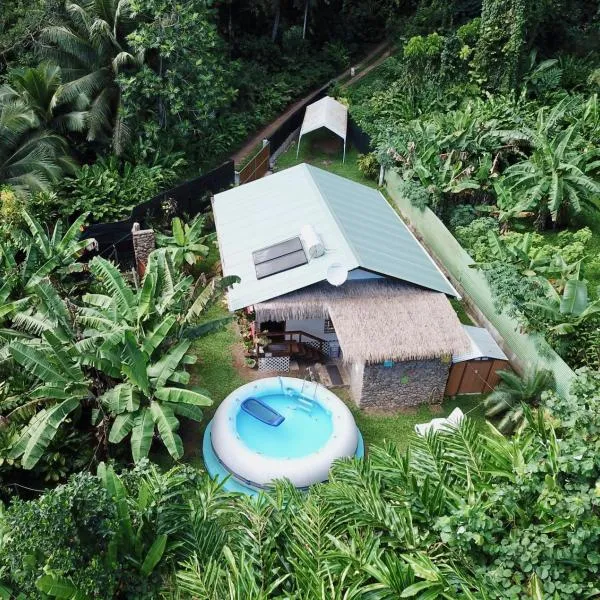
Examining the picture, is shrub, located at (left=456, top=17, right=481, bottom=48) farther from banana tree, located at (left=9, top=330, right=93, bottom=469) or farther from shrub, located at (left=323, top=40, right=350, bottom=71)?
banana tree, located at (left=9, top=330, right=93, bottom=469)

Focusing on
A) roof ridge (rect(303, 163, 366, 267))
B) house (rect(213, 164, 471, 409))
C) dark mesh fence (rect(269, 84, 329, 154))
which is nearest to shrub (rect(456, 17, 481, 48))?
dark mesh fence (rect(269, 84, 329, 154))

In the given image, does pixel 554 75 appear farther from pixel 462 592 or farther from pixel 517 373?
pixel 462 592

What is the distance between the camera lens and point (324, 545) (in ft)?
27.3

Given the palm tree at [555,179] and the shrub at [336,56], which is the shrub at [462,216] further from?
the shrub at [336,56]

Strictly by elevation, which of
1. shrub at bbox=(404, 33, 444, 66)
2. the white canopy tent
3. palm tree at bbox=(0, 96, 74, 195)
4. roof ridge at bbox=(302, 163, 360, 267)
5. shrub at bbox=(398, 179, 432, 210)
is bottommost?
the white canopy tent

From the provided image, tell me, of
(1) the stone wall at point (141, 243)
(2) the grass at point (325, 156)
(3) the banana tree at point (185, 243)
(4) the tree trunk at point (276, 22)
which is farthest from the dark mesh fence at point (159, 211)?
(4) the tree trunk at point (276, 22)

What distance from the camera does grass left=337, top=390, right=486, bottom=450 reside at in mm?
14758

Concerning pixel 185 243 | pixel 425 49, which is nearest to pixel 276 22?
pixel 425 49

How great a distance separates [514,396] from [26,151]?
2062 centimetres

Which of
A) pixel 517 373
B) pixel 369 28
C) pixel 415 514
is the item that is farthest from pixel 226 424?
pixel 369 28

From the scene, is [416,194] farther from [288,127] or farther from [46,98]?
[46,98]

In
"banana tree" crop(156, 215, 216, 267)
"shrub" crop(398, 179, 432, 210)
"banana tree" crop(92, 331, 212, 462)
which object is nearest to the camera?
"banana tree" crop(92, 331, 212, 462)

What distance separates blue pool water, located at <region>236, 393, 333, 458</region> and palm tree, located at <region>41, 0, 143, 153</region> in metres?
15.4

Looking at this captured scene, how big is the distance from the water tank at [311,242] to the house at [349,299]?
0.03 meters
